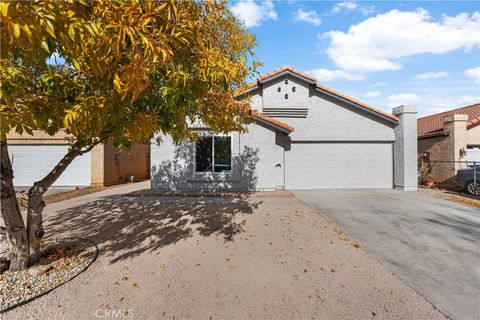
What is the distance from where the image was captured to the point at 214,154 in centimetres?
1105

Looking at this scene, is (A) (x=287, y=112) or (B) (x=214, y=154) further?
(A) (x=287, y=112)

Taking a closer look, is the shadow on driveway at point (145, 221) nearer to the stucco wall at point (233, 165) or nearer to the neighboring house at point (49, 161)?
the stucco wall at point (233, 165)

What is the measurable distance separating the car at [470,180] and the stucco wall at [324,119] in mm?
3418

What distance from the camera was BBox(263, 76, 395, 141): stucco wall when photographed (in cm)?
1262

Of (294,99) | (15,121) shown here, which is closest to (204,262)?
(15,121)

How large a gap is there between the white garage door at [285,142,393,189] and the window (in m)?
3.38

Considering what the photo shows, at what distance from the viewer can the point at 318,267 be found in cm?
409

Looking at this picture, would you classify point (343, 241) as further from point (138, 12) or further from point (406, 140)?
point (406, 140)

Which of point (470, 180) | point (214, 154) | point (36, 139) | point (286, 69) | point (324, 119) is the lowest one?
point (470, 180)

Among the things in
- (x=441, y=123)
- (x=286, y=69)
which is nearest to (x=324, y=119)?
(x=286, y=69)

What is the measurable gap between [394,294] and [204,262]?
2967 millimetres

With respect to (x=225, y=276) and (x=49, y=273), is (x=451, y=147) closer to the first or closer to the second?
(x=225, y=276)

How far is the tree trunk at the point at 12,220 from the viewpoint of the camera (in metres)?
3.61

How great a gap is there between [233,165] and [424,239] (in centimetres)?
744
